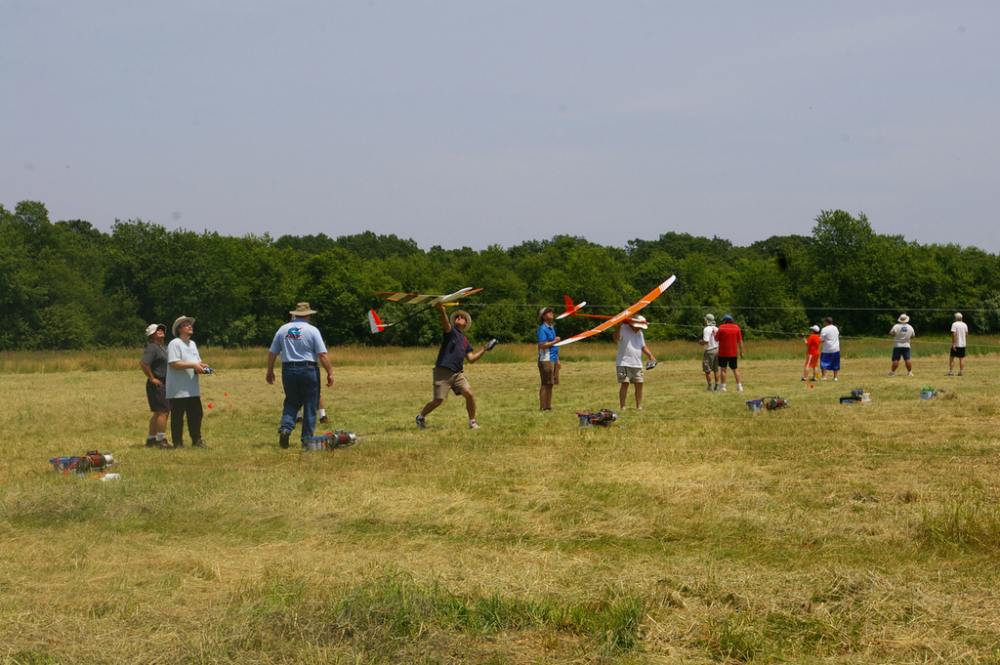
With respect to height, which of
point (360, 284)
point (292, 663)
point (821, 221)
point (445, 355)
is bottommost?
point (292, 663)

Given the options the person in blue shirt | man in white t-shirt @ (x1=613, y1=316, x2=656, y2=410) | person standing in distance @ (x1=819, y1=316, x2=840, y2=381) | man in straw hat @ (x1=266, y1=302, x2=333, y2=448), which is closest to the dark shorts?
man in straw hat @ (x1=266, y1=302, x2=333, y2=448)

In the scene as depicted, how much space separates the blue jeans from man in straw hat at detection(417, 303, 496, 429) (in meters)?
1.64

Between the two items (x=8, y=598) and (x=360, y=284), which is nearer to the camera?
(x=8, y=598)

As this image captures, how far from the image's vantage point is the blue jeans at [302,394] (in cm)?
934

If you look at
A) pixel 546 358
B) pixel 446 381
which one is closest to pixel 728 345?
pixel 546 358

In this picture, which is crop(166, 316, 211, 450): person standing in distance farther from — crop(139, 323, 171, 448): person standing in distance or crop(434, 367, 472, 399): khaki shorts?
crop(434, 367, 472, 399): khaki shorts

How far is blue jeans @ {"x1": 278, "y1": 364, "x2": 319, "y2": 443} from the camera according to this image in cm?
934

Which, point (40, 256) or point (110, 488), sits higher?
point (40, 256)

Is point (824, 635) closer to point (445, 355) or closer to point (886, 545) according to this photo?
point (886, 545)

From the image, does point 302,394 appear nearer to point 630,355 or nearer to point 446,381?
point 446,381

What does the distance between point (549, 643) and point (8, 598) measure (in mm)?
2788

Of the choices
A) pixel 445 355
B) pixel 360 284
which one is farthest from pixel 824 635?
pixel 360 284

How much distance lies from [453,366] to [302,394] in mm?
2050

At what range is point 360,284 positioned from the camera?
5816 centimetres
